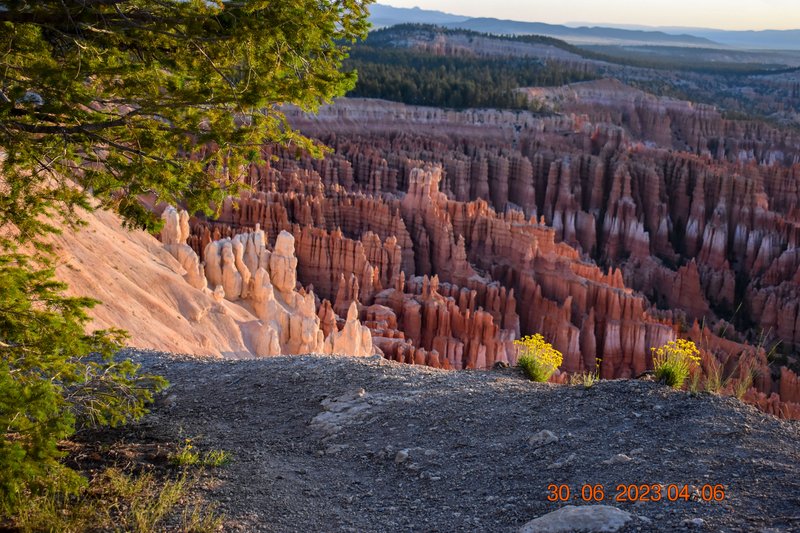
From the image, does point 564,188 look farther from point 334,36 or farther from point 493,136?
point 334,36

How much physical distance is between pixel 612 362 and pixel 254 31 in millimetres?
23500

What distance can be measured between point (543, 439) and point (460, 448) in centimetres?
77

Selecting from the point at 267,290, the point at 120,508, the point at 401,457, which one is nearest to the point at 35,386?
the point at 120,508

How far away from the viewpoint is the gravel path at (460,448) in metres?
6.43

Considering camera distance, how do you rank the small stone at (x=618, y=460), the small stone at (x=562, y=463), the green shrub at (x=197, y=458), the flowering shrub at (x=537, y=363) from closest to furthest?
the small stone at (x=618, y=460), the small stone at (x=562, y=463), the green shrub at (x=197, y=458), the flowering shrub at (x=537, y=363)

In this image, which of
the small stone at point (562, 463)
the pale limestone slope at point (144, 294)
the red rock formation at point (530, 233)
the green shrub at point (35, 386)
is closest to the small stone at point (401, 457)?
the small stone at point (562, 463)

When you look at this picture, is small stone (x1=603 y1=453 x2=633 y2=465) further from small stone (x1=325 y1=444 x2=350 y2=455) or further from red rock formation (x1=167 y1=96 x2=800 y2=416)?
red rock formation (x1=167 y1=96 x2=800 y2=416)

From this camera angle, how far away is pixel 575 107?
82.1 meters

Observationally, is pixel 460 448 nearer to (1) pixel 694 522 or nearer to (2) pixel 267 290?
(1) pixel 694 522

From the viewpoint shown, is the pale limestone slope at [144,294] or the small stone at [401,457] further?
the pale limestone slope at [144,294]

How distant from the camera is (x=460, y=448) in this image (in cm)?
770

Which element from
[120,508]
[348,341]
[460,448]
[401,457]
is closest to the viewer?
[120,508]

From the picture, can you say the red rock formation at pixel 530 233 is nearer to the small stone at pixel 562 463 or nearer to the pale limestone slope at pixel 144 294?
the small stone at pixel 562 463
